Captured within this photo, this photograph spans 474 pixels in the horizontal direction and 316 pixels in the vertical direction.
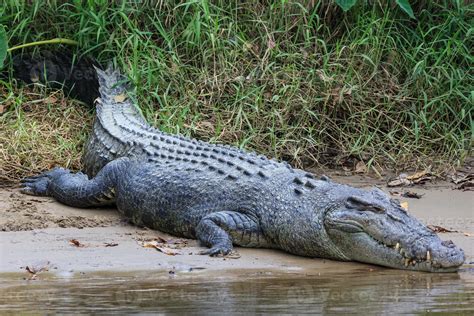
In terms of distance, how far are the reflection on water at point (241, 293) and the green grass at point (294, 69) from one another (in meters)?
2.58

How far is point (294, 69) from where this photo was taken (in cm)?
894

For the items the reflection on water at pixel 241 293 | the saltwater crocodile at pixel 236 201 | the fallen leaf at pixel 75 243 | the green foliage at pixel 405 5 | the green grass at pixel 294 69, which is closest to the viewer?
the reflection on water at pixel 241 293

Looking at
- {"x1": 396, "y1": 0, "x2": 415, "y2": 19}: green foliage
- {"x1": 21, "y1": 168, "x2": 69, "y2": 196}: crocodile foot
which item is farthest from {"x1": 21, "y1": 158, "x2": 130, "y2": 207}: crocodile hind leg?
{"x1": 396, "y1": 0, "x2": 415, "y2": 19}: green foliage

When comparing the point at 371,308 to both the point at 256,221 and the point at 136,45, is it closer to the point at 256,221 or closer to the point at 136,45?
the point at 256,221

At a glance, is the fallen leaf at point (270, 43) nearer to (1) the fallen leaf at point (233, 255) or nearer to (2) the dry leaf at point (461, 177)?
(2) the dry leaf at point (461, 177)

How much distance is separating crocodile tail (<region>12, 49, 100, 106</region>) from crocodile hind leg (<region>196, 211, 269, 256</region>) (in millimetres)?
2723

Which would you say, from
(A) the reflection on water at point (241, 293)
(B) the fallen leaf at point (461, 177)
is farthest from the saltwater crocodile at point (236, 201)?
(B) the fallen leaf at point (461, 177)

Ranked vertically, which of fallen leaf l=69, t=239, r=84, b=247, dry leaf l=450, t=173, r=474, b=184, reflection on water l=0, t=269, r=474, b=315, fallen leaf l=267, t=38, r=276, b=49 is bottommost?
reflection on water l=0, t=269, r=474, b=315

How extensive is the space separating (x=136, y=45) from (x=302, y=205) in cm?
283

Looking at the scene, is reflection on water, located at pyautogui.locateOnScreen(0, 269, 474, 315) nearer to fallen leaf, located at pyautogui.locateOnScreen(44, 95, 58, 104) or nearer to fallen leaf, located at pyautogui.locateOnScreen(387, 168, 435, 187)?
fallen leaf, located at pyautogui.locateOnScreen(387, 168, 435, 187)

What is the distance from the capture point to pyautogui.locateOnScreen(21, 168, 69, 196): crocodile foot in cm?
784

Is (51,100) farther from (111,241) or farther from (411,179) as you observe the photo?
(411,179)

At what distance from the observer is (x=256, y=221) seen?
6.74 m

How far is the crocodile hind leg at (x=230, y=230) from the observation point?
6.61 metres
